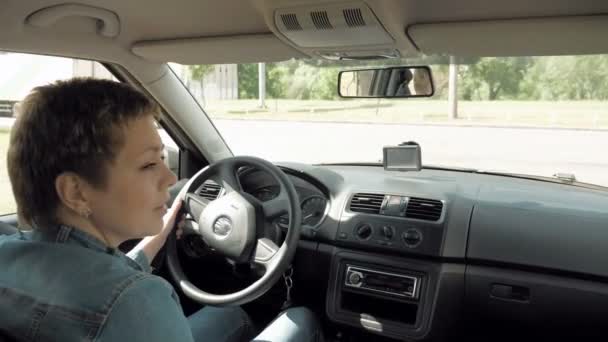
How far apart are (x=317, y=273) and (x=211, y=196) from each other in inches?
28.6

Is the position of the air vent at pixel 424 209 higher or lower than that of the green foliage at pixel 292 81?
lower

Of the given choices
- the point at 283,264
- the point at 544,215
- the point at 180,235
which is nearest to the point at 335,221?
the point at 283,264

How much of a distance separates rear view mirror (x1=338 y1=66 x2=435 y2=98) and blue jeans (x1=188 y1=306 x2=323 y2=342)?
1190mm

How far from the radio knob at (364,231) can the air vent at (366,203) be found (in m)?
0.09

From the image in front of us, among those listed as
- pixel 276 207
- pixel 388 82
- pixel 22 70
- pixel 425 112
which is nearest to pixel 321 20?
pixel 388 82

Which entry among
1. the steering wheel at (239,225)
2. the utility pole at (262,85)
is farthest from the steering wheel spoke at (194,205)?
the utility pole at (262,85)

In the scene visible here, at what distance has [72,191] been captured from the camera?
1322mm

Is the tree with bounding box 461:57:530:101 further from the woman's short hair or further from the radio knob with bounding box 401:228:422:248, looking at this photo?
the woman's short hair

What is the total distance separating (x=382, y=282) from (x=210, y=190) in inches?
41.4

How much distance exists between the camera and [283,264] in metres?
2.64

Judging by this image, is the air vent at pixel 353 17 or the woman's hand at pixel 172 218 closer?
the air vent at pixel 353 17

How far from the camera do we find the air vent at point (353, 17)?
2.25 metres

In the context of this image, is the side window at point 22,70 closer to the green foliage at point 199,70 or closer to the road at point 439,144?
the green foliage at point 199,70

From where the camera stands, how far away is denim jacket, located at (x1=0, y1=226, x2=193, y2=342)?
1.18 meters
